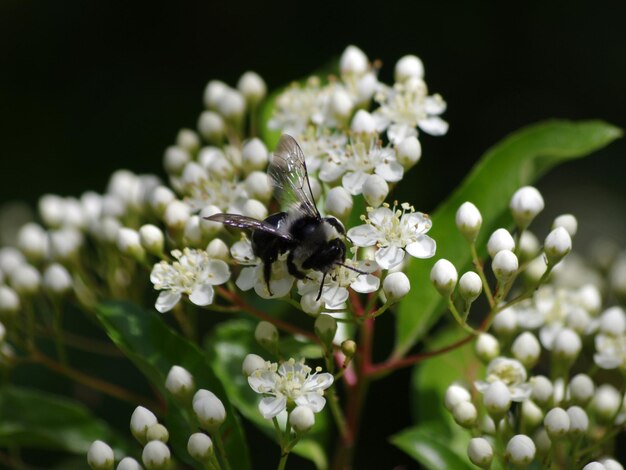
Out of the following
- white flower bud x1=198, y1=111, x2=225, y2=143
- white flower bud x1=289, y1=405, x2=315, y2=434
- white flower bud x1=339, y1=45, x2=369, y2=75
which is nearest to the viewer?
white flower bud x1=289, y1=405, x2=315, y2=434

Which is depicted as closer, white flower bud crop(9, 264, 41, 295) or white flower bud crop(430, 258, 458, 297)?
white flower bud crop(430, 258, 458, 297)

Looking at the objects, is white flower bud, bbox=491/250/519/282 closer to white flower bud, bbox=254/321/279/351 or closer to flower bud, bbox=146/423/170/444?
white flower bud, bbox=254/321/279/351

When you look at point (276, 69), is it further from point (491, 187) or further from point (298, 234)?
point (298, 234)

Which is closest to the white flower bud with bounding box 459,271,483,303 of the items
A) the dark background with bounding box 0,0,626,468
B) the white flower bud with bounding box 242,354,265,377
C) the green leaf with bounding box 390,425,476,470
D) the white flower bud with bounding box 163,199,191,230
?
the green leaf with bounding box 390,425,476,470

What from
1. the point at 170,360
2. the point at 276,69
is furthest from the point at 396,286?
the point at 276,69

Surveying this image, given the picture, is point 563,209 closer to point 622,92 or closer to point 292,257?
point 622,92

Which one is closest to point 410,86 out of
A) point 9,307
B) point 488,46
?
point 9,307
